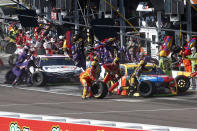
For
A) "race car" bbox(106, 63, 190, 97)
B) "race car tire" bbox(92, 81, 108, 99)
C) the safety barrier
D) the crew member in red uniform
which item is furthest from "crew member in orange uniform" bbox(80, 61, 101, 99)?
the safety barrier

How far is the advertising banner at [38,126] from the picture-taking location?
693 cm

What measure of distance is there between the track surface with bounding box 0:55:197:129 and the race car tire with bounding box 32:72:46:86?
0.45 m

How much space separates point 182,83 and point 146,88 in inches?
72.4

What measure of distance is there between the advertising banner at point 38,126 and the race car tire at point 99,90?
9807 mm

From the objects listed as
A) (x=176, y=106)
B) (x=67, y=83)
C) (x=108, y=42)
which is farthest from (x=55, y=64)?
(x=176, y=106)

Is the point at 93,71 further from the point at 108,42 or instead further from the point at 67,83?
the point at 108,42

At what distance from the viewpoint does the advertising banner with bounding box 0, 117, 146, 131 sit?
6927 mm

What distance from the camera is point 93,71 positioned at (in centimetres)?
1766

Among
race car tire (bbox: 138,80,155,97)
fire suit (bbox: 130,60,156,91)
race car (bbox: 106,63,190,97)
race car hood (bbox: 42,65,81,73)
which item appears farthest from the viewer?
race car hood (bbox: 42,65,81,73)

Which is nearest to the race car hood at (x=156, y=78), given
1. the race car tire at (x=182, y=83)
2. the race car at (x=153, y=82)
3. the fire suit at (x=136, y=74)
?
the race car at (x=153, y=82)

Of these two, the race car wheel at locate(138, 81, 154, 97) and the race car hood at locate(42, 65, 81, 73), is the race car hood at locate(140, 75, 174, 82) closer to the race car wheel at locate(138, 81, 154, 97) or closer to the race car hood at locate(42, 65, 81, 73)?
the race car wheel at locate(138, 81, 154, 97)

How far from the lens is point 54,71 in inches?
850

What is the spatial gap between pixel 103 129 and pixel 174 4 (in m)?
14.0

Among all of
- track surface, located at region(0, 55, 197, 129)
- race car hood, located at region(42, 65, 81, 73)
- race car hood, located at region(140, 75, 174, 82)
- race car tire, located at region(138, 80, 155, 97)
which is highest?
race car hood, located at region(42, 65, 81, 73)
